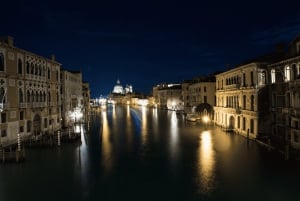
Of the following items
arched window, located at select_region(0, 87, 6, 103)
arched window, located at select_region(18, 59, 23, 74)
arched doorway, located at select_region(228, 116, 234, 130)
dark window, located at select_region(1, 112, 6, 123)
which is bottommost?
arched doorway, located at select_region(228, 116, 234, 130)

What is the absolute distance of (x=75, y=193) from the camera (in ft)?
57.6

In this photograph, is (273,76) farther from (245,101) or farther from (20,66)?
(20,66)

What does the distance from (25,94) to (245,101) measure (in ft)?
102

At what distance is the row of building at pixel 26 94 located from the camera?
→ 31.5 m

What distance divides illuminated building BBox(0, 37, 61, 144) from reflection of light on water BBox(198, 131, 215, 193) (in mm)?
22096

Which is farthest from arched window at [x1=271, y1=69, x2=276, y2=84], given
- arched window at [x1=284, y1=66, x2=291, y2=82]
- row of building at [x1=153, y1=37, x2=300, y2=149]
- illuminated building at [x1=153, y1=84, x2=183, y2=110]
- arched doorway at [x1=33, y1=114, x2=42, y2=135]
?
illuminated building at [x1=153, y1=84, x2=183, y2=110]

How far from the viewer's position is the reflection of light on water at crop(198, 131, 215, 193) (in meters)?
19.1

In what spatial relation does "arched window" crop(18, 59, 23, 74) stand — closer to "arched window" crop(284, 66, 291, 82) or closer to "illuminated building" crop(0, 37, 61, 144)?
"illuminated building" crop(0, 37, 61, 144)

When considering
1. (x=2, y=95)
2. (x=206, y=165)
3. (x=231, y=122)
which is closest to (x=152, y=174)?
(x=206, y=165)

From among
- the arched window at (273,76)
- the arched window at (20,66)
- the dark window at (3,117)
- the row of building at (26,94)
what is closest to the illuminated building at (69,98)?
the row of building at (26,94)

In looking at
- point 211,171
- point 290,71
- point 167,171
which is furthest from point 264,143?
point 167,171

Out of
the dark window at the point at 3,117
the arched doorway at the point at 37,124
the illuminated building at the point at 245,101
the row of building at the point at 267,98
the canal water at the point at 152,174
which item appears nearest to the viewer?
the canal water at the point at 152,174

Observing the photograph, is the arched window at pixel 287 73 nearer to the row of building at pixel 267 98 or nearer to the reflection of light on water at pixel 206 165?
the row of building at pixel 267 98

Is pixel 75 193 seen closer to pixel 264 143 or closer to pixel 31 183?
pixel 31 183
